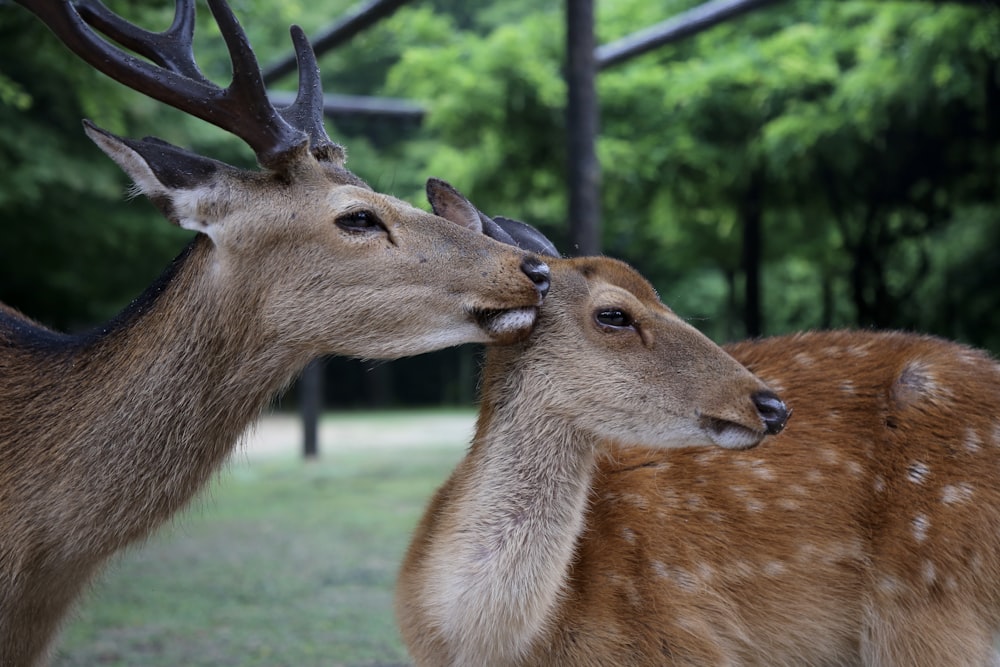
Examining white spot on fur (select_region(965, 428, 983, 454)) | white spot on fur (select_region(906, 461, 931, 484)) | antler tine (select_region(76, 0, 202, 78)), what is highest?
antler tine (select_region(76, 0, 202, 78))

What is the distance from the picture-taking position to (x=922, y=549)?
11.4 feet

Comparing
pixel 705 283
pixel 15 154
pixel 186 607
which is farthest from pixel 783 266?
pixel 186 607

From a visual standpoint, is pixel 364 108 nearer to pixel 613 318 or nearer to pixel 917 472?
pixel 613 318

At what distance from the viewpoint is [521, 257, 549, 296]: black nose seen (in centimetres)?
313

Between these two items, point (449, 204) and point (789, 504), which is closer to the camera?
point (789, 504)

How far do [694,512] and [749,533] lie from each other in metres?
0.19

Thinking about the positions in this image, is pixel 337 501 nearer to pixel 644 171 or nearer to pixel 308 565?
pixel 308 565

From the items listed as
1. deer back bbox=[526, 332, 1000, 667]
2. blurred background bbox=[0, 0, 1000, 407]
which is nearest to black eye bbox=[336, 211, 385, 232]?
deer back bbox=[526, 332, 1000, 667]

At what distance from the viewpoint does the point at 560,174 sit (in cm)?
1116

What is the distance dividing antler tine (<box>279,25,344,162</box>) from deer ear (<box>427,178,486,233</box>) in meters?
0.39

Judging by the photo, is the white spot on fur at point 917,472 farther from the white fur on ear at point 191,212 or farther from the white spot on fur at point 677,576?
the white fur on ear at point 191,212

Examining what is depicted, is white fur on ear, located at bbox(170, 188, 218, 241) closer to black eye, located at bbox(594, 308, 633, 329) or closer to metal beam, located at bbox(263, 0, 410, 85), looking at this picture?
black eye, located at bbox(594, 308, 633, 329)

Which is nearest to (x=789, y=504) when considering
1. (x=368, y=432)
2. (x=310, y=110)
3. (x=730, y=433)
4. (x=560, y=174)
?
(x=730, y=433)

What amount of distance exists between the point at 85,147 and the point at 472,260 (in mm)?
10397
